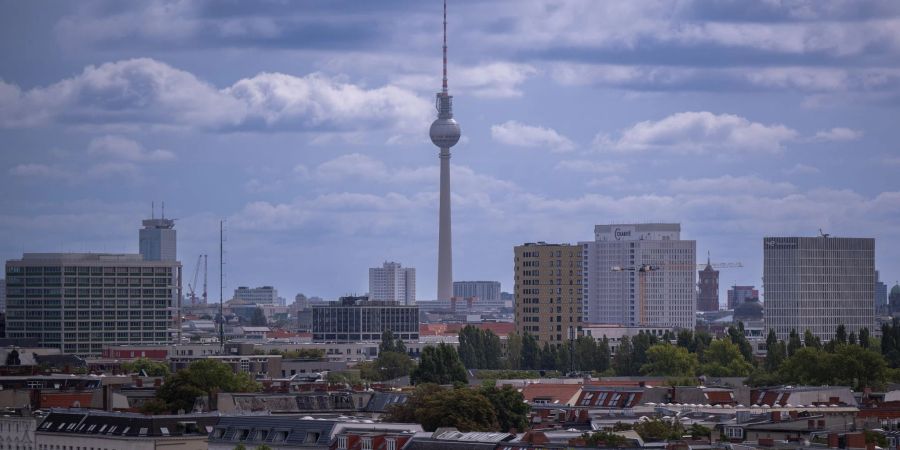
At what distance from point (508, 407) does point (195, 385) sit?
776 inches

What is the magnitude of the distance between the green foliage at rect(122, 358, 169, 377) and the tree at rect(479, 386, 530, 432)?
61.0 meters

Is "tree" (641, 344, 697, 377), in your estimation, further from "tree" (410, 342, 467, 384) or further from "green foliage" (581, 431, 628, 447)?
"green foliage" (581, 431, 628, 447)

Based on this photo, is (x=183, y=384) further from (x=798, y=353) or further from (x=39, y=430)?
(x=798, y=353)

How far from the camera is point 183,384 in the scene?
122312 mm

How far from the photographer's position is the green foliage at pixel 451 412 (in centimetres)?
10156

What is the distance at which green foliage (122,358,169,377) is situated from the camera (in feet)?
576

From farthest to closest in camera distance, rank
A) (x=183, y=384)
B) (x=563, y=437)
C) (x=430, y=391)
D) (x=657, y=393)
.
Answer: (x=657, y=393) → (x=183, y=384) → (x=430, y=391) → (x=563, y=437)

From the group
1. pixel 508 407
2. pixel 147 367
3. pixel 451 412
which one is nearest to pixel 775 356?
pixel 147 367

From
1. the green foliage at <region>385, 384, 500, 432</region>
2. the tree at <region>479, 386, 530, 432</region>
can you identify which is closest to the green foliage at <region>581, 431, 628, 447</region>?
the green foliage at <region>385, 384, 500, 432</region>

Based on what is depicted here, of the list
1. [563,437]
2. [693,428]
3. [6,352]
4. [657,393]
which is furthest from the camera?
[6,352]

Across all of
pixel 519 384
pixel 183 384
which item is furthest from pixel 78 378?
pixel 519 384

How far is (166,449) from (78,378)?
152 feet

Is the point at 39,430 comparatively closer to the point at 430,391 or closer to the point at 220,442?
the point at 220,442

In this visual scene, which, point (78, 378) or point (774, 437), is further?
point (78, 378)
